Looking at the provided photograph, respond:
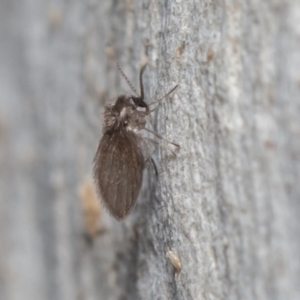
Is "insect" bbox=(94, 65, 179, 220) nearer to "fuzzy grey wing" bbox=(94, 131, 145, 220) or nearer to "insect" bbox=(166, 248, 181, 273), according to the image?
"fuzzy grey wing" bbox=(94, 131, 145, 220)

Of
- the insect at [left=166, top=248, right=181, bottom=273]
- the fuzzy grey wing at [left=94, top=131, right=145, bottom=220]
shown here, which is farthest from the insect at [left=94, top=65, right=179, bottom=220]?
the insect at [left=166, top=248, right=181, bottom=273]

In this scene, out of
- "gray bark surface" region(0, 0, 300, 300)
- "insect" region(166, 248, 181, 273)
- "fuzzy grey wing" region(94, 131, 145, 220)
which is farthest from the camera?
"fuzzy grey wing" region(94, 131, 145, 220)

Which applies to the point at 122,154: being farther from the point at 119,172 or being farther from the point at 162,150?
the point at 162,150

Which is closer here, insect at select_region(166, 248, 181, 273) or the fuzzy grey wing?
insect at select_region(166, 248, 181, 273)

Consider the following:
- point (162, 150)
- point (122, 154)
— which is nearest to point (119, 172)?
point (122, 154)

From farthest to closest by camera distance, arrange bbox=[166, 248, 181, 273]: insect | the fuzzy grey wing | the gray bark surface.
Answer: the fuzzy grey wing, bbox=[166, 248, 181, 273]: insect, the gray bark surface

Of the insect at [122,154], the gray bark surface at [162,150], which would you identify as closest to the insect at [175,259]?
the gray bark surface at [162,150]

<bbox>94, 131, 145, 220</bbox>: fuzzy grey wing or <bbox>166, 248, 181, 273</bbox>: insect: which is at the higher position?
<bbox>94, 131, 145, 220</bbox>: fuzzy grey wing
